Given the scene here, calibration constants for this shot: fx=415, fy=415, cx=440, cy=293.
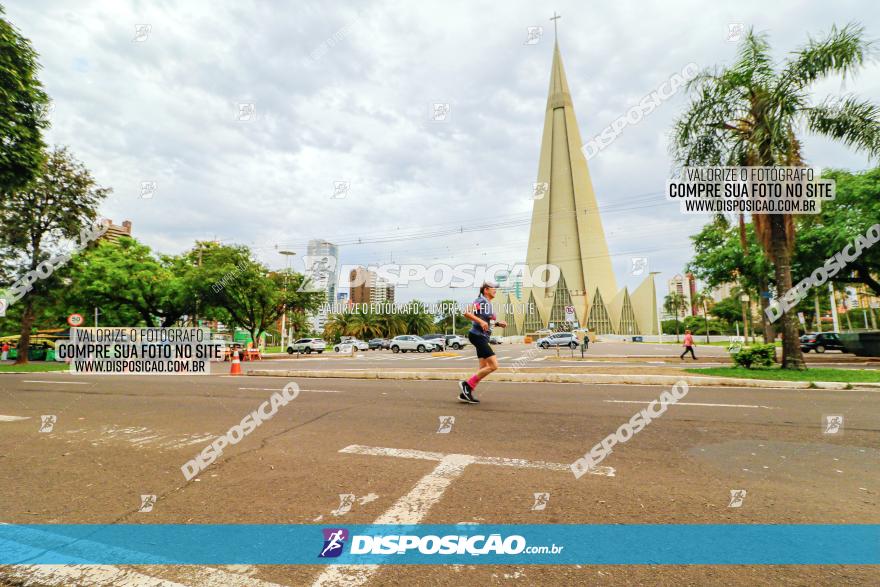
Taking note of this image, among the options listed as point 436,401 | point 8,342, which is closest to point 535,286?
point 8,342

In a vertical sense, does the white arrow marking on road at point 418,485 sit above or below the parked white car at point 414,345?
above

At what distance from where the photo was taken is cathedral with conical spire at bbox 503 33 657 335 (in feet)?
301

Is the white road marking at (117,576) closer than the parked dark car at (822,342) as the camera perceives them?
Yes

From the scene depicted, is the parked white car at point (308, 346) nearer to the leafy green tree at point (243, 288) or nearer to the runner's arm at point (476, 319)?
the leafy green tree at point (243, 288)

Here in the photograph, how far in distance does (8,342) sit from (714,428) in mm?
57027

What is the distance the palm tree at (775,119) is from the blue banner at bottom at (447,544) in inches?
489

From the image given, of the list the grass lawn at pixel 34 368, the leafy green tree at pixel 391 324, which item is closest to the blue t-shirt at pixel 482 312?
the grass lawn at pixel 34 368

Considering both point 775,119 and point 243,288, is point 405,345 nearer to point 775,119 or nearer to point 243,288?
point 243,288

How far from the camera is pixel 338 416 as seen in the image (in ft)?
20.3

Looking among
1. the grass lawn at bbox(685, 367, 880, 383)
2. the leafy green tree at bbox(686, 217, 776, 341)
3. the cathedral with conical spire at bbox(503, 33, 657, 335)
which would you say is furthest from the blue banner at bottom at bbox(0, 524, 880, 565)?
the cathedral with conical spire at bbox(503, 33, 657, 335)

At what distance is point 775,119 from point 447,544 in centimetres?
1428

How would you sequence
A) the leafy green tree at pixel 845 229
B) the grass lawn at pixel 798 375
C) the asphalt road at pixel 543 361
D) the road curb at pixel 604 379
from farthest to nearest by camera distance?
1. the asphalt road at pixel 543 361
2. the leafy green tree at pixel 845 229
3. the grass lawn at pixel 798 375
4. the road curb at pixel 604 379

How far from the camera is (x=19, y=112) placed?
10.8m

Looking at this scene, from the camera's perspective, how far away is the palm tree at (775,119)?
11.2 meters
